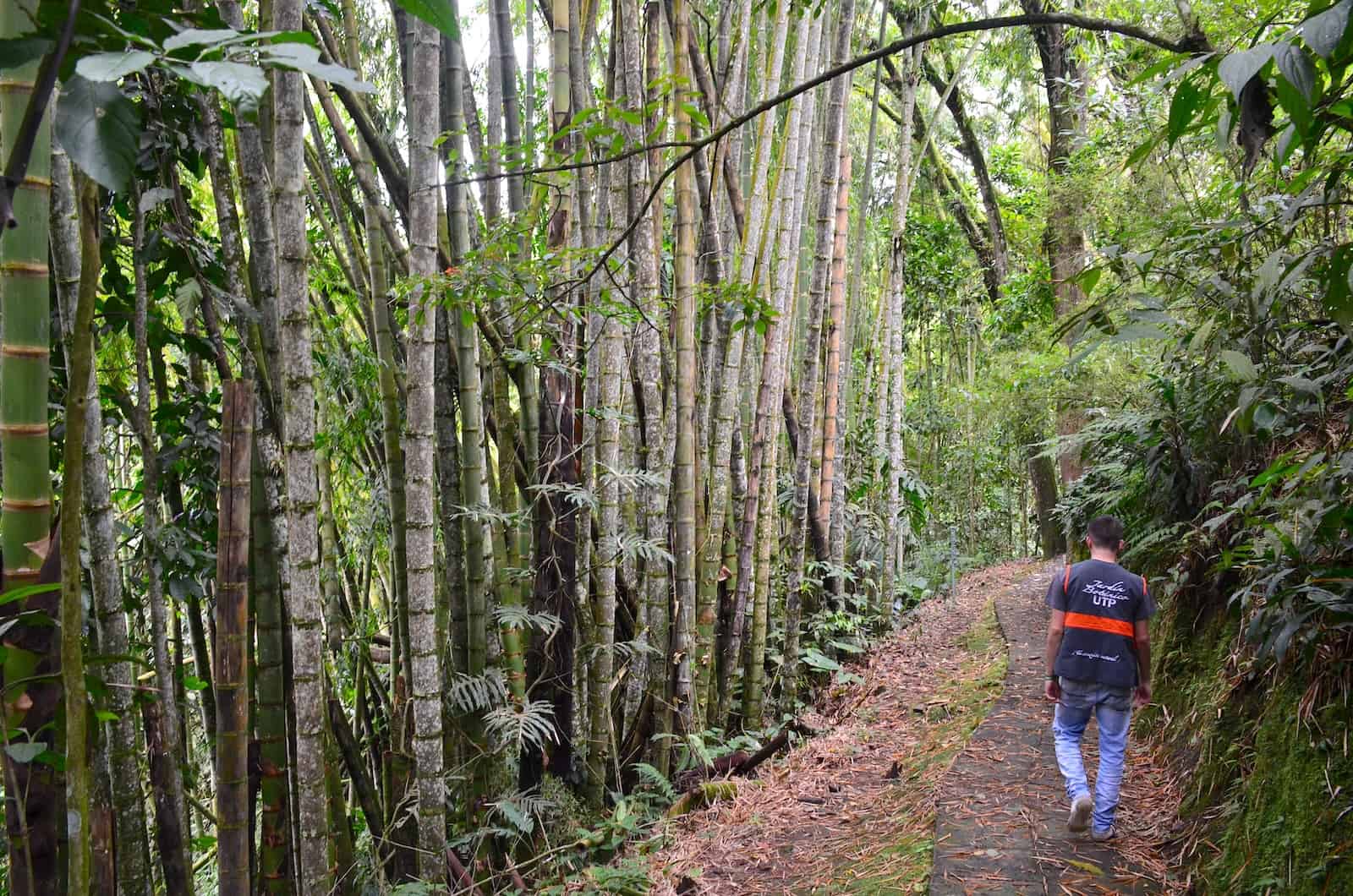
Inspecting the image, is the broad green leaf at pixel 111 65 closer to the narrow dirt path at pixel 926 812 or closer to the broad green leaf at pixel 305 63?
the broad green leaf at pixel 305 63

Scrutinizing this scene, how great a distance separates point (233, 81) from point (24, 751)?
1.05 metres

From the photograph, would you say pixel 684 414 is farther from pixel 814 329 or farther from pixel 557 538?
pixel 814 329

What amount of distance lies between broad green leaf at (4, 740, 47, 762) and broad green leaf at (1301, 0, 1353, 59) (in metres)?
1.66

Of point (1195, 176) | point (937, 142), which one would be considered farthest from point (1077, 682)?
point (937, 142)

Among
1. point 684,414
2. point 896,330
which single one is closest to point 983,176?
point 896,330

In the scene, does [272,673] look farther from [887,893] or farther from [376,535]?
[887,893]

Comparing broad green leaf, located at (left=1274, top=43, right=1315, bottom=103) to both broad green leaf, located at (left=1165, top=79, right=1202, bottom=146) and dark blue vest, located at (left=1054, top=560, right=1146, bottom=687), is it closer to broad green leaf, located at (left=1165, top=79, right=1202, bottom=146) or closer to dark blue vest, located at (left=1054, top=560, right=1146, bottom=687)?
broad green leaf, located at (left=1165, top=79, right=1202, bottom=146)

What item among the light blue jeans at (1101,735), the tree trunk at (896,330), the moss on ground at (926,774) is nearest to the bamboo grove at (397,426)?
the moss on ground at (926,774)

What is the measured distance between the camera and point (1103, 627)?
2771mm

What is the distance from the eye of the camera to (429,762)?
255 cm

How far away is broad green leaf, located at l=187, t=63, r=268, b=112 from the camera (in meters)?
0.54

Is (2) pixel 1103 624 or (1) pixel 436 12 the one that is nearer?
(1) pixel 436 12

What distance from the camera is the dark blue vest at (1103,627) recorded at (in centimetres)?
273

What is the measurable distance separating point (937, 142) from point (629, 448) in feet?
30.1
